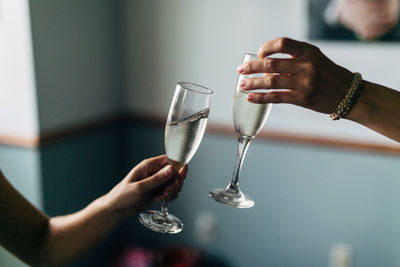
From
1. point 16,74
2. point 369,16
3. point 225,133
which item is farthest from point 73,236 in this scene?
point 369,16

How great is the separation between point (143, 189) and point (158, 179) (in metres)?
0.05

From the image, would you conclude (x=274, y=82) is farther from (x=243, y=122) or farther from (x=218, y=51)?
(x=218, y=51)

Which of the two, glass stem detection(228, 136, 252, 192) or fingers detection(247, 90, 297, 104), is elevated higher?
fingers detection(247, 90, 297, 104)

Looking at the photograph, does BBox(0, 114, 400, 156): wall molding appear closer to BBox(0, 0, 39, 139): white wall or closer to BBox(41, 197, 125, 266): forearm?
BBox(0, 0, 39, 139): white wall

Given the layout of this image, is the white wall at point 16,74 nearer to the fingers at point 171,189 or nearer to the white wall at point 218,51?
the white wall at point 218,51

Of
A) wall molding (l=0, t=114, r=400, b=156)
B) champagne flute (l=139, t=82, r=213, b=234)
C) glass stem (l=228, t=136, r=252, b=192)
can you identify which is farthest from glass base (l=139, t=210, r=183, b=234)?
wall molding (l=0, t=114, r=400, b=156)

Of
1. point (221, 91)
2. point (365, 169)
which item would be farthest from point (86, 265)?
point (365, 169)

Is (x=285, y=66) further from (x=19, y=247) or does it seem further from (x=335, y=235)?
(x=335, y=235)

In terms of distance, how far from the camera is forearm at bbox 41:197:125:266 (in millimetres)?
935

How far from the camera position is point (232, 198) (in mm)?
758

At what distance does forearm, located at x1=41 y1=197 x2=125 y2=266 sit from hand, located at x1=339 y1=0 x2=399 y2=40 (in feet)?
4.52

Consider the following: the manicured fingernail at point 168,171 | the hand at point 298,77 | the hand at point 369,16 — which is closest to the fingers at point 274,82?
the hand at point 298,77

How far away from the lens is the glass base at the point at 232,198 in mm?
731

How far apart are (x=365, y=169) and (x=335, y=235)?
1.20 ft
